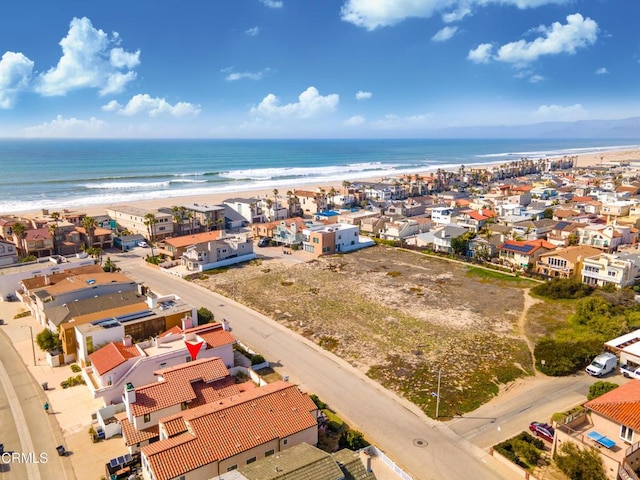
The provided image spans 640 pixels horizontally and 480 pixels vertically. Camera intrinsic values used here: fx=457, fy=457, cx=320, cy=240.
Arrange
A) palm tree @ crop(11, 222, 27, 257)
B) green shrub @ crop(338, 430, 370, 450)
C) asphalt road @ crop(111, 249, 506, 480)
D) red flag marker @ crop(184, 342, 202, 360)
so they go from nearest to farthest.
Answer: asphalt road @ crop(111, 249, 506, 480) < green shrub @ crop(338, 430, 370, 450) < red flag marker @ crop(184, 342, 202, 360) < palm tree @ crop(11, 222, 27, 257)

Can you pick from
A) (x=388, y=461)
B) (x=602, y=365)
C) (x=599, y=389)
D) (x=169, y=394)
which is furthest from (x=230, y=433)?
(x=602, y=365)

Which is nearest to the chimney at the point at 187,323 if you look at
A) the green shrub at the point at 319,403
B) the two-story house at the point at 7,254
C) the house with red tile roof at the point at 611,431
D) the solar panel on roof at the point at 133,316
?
the solar panel on roof at the point at 133,316

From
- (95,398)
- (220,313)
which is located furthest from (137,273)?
(95,398)

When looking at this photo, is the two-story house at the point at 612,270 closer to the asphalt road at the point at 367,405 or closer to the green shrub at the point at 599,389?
the green shrub at the point at 599,389

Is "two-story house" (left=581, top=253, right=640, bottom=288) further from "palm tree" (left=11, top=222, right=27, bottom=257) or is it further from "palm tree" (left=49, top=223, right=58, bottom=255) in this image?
"palm tree" (left=11, top=222, right=27, bottom=257)

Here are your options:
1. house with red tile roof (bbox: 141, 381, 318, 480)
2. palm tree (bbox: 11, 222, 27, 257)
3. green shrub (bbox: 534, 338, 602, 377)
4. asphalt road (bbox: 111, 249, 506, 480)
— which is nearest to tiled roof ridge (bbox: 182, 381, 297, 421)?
house with red tile roof (bbox: 141, 381, 318, 480)

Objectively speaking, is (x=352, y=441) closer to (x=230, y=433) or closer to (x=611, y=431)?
(x=230, y=433)
